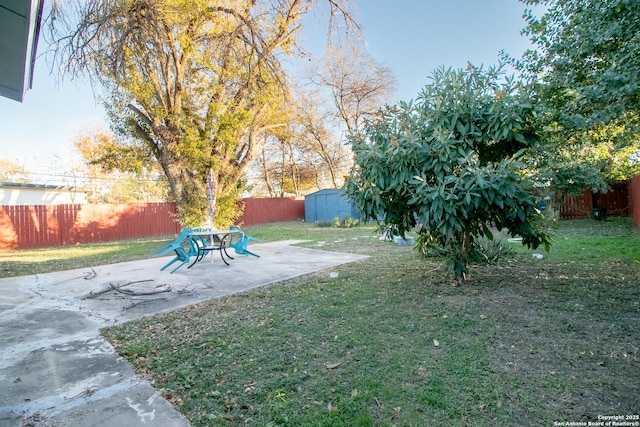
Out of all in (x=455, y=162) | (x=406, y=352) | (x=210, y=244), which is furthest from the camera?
(x=210, y=244)

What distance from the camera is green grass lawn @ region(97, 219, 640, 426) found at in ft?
6.18

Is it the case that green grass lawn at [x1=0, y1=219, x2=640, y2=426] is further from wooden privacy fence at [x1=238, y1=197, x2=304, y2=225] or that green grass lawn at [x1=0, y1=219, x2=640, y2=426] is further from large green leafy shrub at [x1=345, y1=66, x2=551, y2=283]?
wooden privacy fence at [x1=238, y1=197, x2=304, y2=225]

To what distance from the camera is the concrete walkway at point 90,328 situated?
1.97 meters

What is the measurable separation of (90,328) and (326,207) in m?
15.8

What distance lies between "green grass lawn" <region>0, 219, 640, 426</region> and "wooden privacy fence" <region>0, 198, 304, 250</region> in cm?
917

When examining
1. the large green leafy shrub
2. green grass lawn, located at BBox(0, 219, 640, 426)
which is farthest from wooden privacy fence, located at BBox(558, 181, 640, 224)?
the large green leafy shrub

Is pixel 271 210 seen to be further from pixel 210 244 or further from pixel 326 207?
pixel 210 244

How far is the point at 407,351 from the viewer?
8.39 feet

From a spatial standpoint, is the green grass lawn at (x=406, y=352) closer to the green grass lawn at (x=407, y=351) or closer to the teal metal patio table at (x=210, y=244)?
the green grass lawn at (x=407, y=351)

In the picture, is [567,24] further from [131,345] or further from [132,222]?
[132,222]

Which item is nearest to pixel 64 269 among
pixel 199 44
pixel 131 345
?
pixel 131 345

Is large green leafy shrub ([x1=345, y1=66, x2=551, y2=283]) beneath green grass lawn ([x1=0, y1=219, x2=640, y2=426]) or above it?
above

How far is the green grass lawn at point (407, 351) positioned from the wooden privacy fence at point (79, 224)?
9.17m

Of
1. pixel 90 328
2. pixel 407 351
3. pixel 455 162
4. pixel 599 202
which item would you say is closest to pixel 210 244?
pixel 90 328
